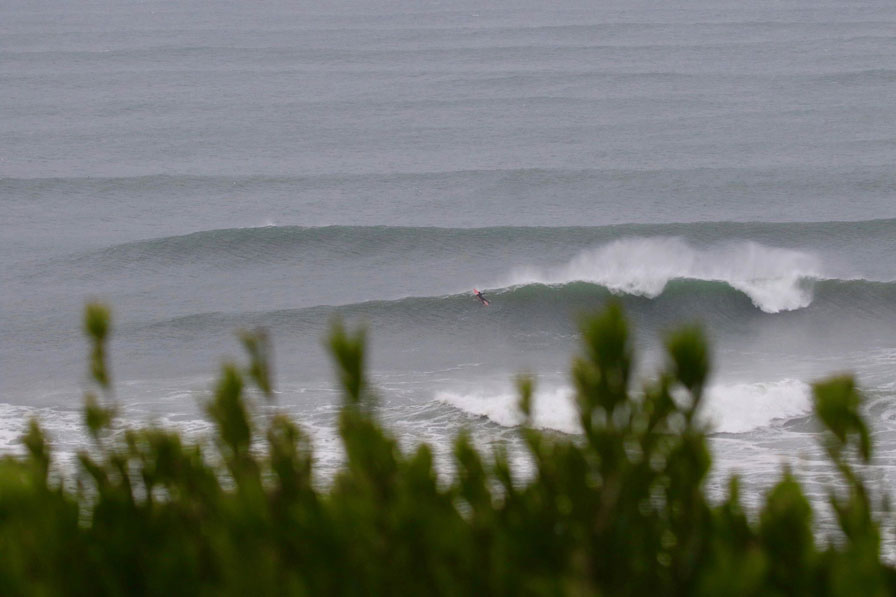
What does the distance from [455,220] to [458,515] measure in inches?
1254

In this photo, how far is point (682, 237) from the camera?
33469 millimetres

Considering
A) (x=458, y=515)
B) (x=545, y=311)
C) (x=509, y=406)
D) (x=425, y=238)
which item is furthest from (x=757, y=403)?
(x=458, y=515)

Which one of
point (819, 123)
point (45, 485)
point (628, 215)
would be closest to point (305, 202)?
point (628, 215)

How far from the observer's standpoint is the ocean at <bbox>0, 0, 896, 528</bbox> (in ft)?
76.0

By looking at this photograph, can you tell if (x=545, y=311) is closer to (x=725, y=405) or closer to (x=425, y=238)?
(x=425, y=238)

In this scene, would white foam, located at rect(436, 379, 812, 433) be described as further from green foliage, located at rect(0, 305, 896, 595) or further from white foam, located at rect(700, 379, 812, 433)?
green foliage, located at rect(0, 305, 896, 595)

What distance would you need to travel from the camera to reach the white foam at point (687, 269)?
2930cm

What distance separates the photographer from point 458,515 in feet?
14.5

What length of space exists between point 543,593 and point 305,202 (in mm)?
35624

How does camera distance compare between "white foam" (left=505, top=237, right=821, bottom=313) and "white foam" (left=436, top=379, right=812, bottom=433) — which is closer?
"white foam" (left=436, top=379, right=812, bottom=433)

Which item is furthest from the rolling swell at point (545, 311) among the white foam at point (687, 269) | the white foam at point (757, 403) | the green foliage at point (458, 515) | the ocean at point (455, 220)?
the green foliage at point (458, 515)

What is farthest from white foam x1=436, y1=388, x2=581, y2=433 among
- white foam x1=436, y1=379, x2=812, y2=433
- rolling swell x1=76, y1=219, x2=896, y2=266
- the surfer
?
rolling swell x1=76, y1=219, x2=896, y2=266

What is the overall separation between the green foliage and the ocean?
3.51 metres

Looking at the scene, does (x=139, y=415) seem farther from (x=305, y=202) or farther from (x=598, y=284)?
(x=305, y=202)
